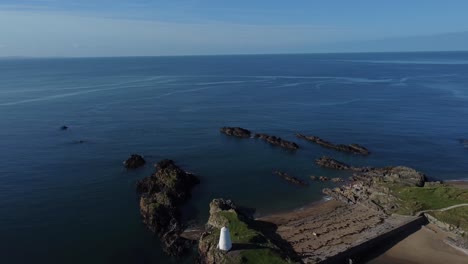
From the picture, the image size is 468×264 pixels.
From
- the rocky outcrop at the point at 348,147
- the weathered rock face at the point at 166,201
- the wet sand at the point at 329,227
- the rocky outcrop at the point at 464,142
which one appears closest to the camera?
the wet sand at the point at 329,227

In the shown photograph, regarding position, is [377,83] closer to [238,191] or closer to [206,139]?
[206,139]

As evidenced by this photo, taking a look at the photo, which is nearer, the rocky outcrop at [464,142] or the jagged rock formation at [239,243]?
the jagged rock formation at [239,243]

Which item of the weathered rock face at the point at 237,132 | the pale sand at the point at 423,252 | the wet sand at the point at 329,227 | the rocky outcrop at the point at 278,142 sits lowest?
the pale sand at the point at 423,252

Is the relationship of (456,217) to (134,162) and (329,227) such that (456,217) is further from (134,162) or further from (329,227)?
(134,162)

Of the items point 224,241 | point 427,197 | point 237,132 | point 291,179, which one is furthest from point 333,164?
point 224,241

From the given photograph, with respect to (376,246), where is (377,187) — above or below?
above

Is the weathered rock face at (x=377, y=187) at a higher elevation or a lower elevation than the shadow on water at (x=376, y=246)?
higher

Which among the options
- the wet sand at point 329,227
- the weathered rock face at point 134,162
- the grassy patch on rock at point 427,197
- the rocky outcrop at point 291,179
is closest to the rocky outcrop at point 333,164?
the rocky outcrop at point 291,179

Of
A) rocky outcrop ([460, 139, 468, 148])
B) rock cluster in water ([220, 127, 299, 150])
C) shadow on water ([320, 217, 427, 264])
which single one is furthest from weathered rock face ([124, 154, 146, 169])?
rocky outcrop ([460, 139, 468, 148])

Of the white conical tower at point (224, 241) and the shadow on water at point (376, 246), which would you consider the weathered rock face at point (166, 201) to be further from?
the shadow on water at point (376, 246)
